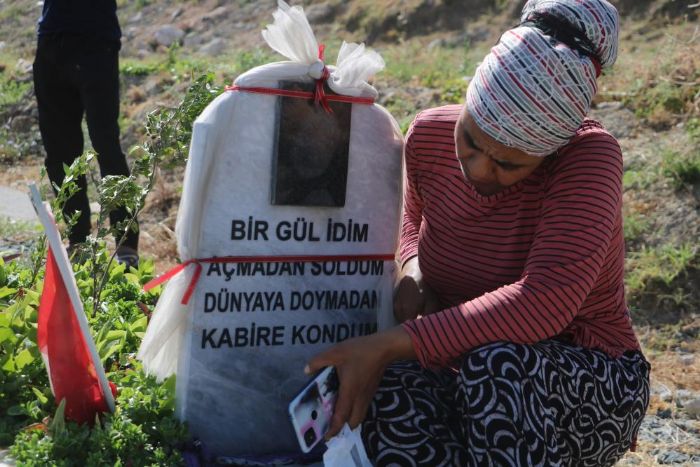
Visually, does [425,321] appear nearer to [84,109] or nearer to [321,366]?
[321,366]

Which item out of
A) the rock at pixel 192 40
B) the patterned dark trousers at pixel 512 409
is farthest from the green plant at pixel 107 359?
the rock at pixel 192 40

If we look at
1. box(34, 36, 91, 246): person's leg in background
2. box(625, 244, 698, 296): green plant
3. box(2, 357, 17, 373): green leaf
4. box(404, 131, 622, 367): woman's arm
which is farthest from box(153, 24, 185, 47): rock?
box(404, 131, 622, 367): woman's arm

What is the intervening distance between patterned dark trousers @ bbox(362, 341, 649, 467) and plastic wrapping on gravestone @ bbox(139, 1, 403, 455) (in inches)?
16.3

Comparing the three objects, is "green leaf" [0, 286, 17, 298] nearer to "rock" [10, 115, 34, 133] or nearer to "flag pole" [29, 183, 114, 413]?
"flag pole" [29, 183, 114, 413]

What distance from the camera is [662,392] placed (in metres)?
3.70

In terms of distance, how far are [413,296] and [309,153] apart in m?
0.52

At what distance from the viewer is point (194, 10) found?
14.6m

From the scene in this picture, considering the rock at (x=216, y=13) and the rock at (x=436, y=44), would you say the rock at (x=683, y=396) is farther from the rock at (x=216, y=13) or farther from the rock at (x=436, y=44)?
the rock at (x=216, y=13)

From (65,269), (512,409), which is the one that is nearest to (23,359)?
(65,269)

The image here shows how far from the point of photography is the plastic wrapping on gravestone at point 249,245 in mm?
2354

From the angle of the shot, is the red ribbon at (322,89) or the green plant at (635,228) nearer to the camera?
the red ribbon at (322,89)

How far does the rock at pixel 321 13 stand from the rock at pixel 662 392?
9731mm

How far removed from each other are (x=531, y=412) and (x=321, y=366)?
1.69 ft

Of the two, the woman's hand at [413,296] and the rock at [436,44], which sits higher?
the woman's hand at [413,296]
